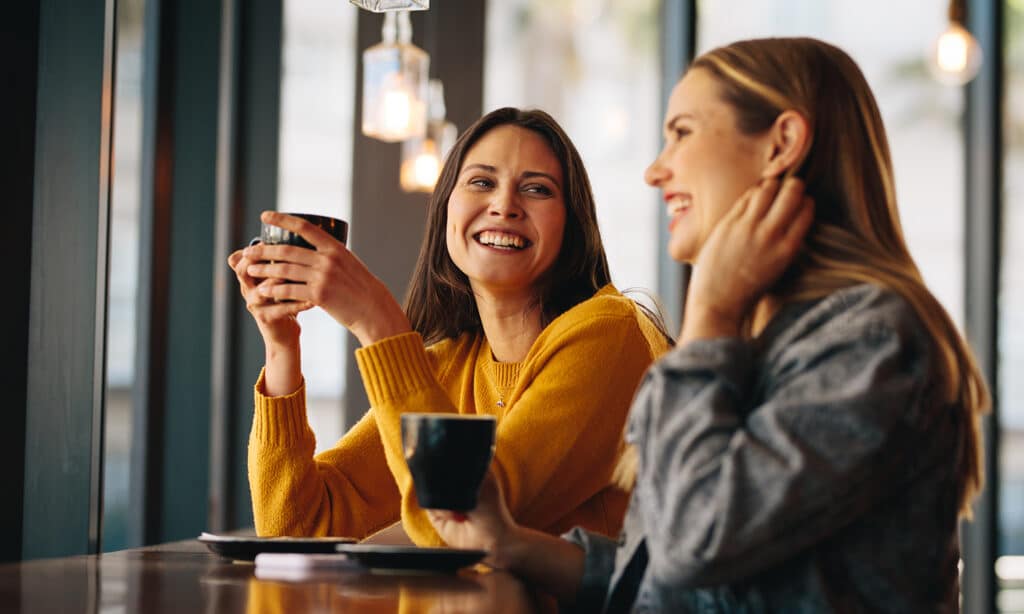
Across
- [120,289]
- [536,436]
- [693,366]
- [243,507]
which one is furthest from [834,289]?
[243,507]

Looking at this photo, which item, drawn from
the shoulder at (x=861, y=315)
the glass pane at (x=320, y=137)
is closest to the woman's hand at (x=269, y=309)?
the shoulder at (x=861, y=315)

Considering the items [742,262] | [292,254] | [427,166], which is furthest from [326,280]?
[427,166]

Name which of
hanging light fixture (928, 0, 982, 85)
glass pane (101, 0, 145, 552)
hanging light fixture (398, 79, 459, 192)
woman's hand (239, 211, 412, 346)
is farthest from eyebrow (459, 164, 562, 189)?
hanging light fixture (928, 0, 982, 85)

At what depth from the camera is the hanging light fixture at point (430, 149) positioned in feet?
14.2

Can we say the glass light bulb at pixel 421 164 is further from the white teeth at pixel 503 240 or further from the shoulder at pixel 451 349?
the white teeth at pixel 503 240

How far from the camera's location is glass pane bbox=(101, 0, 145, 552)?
3172mm

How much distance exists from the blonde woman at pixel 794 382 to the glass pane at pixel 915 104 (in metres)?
3.42

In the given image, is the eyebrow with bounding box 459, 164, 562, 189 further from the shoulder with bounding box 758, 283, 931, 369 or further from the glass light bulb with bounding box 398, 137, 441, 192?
the glass light bulb with bounding box 398, 137, 441, 192

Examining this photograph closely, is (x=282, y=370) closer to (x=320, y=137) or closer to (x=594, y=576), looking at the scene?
(x=594, y=576)

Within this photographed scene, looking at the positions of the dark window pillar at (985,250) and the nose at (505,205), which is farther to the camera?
the dark window pillar at (985,250)

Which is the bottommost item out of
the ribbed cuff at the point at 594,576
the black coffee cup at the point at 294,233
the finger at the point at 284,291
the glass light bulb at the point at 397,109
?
the ribbed cuff at the point at 594,576

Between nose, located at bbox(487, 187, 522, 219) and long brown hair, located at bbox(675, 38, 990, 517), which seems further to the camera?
nose, located at bbox(487, 187, 522, 219)

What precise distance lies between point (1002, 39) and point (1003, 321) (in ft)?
3.65

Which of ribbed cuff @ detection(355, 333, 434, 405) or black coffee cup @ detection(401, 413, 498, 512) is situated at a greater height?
ribbed cuff @ detection(355, 333, 434, 405)
